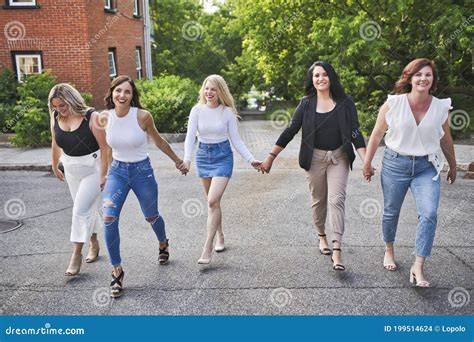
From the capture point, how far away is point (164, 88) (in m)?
15.6

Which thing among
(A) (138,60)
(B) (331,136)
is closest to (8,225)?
(B) (331,136)

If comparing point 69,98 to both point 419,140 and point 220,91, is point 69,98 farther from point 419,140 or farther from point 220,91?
point 419,140

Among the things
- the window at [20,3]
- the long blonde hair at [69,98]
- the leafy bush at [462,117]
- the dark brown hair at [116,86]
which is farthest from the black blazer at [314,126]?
the window at [20,3]

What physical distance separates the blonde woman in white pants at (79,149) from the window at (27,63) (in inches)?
466

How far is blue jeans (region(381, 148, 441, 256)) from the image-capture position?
4328mm

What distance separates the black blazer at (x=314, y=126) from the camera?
15.7 ft

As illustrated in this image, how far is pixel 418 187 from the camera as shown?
14.5 feet

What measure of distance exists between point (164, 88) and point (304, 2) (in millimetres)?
5161

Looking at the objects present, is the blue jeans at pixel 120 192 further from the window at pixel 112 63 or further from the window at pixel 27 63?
the window at pixel 112 63

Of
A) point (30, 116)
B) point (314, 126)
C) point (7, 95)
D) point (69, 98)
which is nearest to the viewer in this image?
point (69, 98)

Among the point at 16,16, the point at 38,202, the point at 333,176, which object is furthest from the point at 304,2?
the point at 333,176

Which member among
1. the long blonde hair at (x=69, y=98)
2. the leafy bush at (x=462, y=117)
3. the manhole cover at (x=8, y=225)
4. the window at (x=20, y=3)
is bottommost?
the manhole cover at (x=8, y=225)

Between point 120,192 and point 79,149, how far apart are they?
0.64 metres

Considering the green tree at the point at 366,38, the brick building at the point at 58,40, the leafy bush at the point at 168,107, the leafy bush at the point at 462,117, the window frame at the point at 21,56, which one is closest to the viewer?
the green tree at the point at 366,38
